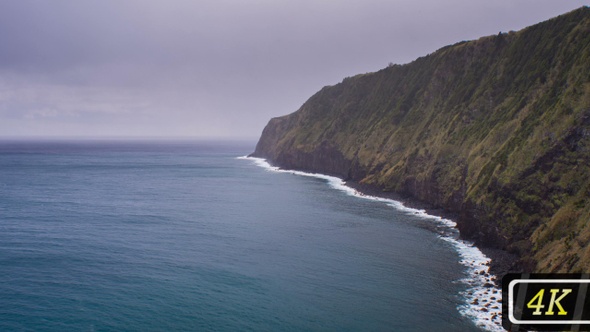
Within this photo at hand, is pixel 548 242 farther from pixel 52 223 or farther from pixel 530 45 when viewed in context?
pixel 52 223

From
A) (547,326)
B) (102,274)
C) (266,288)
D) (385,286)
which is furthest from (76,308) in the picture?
(547,326)

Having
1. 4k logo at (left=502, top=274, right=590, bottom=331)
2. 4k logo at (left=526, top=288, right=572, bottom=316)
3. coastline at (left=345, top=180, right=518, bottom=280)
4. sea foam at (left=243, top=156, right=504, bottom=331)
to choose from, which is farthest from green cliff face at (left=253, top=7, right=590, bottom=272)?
sea foam at (left=243, top=156, right=504, bottom=331)

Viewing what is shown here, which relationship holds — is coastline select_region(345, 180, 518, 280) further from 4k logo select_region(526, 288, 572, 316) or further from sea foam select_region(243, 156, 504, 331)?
4k logo select_region(526, 288, 572, 316)

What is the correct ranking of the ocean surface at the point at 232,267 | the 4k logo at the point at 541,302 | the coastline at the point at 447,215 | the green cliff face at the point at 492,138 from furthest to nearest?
the green cliff face at the point at 492,138, the coastline at the point at 447,215, the ocean surface at the point at 232,267, the 4k logo at the point at 541,302

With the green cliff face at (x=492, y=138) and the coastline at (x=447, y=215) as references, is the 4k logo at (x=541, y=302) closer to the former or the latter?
the green cliff face at (x=492, y=138)

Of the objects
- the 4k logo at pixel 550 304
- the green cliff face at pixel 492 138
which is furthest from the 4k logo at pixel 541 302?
the green cliff face at pixel 492 138
